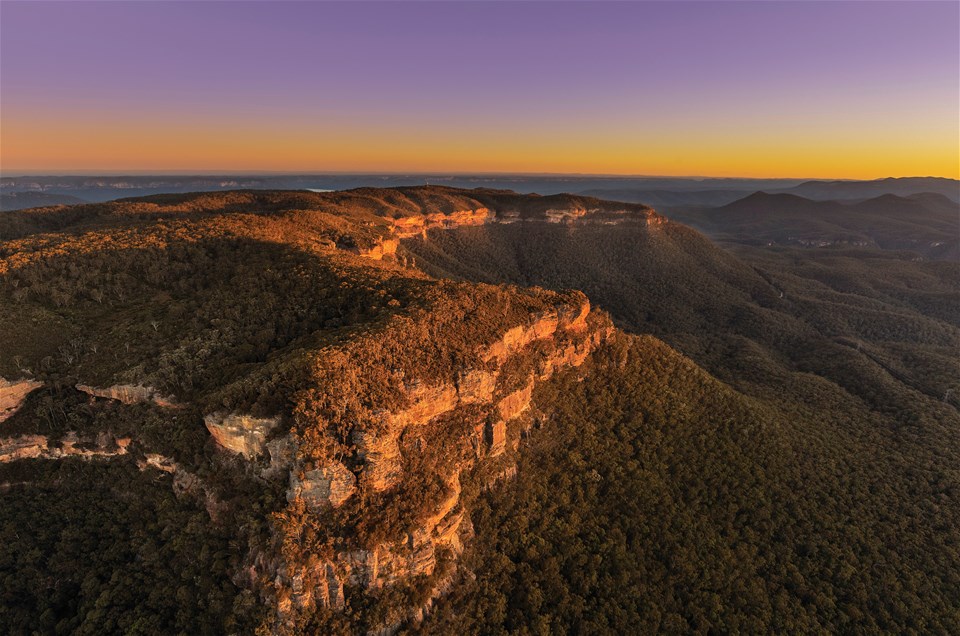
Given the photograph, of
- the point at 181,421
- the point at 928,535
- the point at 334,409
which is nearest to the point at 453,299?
the point at 334,409

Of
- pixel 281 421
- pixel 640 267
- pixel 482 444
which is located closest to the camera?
pixel 281 421

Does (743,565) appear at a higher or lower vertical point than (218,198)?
lower

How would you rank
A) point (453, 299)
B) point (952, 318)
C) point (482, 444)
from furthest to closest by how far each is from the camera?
1. point (952, 318)
2. point (453, 299)
3. point (482, 444)

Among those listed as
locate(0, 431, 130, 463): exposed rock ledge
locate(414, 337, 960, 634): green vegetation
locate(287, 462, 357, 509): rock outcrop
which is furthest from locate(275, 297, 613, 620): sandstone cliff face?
locate(0, 431, 130, 463): exposed rock ledge

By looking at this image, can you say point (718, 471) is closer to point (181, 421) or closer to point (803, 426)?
point (803, 426)

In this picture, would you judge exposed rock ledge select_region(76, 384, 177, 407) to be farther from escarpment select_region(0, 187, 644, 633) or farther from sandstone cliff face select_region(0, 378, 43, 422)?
sandstone cliff face select_region(0, 378, 43, 422)

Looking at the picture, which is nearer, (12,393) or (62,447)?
(12,393)

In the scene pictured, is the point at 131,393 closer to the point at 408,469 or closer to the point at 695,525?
the point at 408,469

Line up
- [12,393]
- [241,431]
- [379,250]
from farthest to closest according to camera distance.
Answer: [379,250] < [12,393] < [241,431]

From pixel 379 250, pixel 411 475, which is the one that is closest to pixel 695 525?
pixel 411 475
